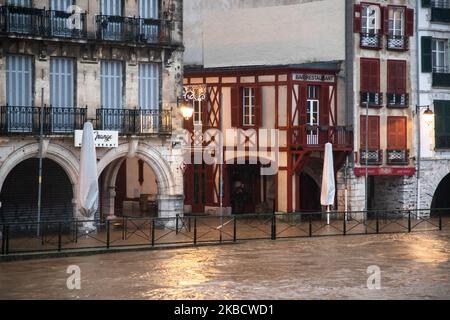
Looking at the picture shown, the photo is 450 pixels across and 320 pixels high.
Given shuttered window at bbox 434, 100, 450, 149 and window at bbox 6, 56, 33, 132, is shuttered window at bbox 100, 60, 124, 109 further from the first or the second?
shuttered window at bbox 434, 100, 450, 149

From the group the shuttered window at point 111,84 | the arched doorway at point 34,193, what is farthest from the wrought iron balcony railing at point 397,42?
the arched doorway at point 34,193

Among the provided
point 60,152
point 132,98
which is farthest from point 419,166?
point 60,152

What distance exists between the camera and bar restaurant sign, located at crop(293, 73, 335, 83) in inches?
1556

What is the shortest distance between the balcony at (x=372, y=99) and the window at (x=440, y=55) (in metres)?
3.21

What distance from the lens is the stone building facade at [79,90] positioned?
31.3 metres

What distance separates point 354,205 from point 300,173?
104 inches

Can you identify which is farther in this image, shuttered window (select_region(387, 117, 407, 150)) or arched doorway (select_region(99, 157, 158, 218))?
arched doorway (select_region(99, 157, 158, 218))

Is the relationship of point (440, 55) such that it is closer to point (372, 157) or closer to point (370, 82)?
point (370, 82)

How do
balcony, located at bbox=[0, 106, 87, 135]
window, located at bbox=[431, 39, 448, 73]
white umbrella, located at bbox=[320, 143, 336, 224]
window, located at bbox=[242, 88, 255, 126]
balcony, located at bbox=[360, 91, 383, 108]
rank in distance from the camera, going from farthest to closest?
window, located at bbox=[431, 39, 448, 73] → window, located at bbox=[242, 88, 255, 126] → balcony, located at bbox=[360, 91, 383, 108] → white umbrella, located at bbox=[320, 143, 336, 224] → balcony, located at bbox=[0, 106, 87, 135]

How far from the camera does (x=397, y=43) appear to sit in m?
41.3

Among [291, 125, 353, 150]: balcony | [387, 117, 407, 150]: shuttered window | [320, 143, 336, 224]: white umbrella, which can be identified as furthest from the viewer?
[387, 117, 407, 150]: shuttered window

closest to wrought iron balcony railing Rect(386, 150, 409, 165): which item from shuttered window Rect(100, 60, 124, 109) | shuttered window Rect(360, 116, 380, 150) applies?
shuttered window Rect(360, 116, 380, 150)

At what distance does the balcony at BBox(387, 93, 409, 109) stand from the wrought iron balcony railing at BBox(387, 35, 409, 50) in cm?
184

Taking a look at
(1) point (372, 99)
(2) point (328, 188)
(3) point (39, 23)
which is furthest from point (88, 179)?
(1) point (372, 99)
